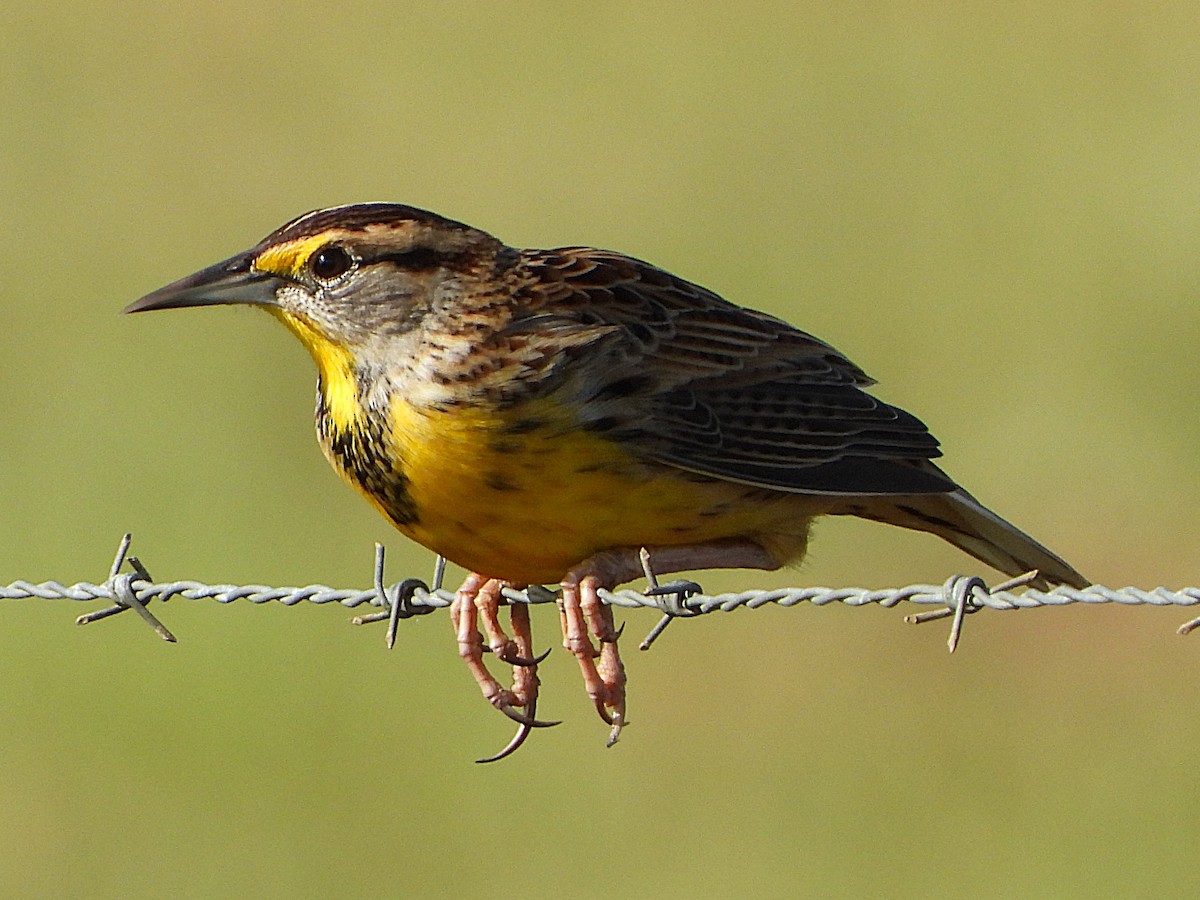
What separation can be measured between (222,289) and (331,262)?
237 mm

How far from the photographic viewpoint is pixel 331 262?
16.5 feet

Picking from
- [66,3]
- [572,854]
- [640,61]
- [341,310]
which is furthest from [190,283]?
[66,3]

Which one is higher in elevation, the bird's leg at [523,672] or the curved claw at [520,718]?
the bird's leg at [523,672]

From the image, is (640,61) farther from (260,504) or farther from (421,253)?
(421,253)

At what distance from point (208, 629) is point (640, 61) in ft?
19.1

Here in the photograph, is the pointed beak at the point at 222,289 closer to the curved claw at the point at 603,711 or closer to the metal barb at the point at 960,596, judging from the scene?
the curved claw at the point at 603,711

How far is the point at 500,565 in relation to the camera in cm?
467

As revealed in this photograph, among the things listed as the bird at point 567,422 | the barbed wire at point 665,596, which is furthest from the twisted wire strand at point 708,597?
the bird at point 567,422

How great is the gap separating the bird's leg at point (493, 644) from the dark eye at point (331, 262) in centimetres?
69

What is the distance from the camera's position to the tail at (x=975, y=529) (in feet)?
17.2

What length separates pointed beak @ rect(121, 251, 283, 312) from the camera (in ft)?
16.1

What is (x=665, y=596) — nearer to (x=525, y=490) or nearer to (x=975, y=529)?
(x=525, y=490)

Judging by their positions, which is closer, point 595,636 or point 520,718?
point 595,636

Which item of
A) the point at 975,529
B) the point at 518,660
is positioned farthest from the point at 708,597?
the point at 975,529
